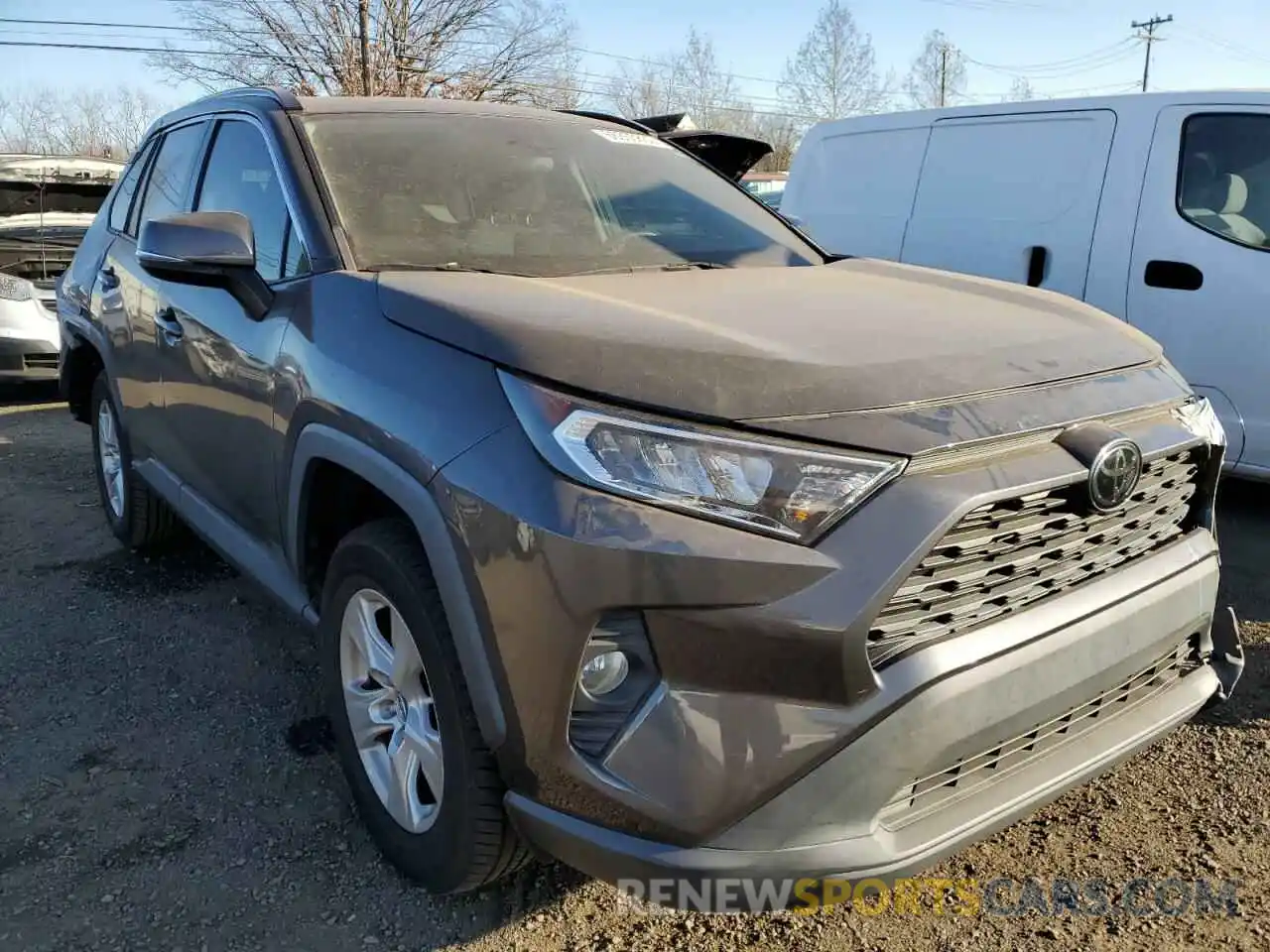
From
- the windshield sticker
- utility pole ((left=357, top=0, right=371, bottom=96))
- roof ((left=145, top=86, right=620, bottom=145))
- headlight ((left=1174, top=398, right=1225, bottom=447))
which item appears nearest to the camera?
Result: headlight ((left=1174, top=398, right=1225, bottom=447))

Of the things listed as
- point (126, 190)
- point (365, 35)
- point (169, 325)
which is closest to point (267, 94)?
point (169, 325)

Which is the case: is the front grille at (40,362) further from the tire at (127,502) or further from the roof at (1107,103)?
the roof at (1107,103)

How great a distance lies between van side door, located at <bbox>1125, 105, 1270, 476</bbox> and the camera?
14.3 feet

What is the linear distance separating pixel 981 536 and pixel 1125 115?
3919 millimetres

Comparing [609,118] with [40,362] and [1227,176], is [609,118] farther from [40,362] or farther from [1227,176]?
[40,362]

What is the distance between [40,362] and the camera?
7.49 metres

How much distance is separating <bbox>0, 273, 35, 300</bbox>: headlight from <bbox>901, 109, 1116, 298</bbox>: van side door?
6.23 metres

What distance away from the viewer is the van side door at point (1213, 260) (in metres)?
4.37

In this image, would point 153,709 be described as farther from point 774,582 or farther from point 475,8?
point 475,8

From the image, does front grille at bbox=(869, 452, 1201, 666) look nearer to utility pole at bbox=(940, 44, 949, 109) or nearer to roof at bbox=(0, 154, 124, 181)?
roof at bbox=(0, 154, 124, 181)

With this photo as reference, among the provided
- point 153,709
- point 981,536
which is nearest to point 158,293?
point 153,709

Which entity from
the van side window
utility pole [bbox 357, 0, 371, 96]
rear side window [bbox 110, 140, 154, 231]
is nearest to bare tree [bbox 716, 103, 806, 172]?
utility pole [bbox 357, 0, 371, 96]

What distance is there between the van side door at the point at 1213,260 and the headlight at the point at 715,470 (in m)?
3.46

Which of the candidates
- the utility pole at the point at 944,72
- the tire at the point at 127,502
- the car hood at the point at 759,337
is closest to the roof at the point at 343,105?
the car hood at the point at 759,337
